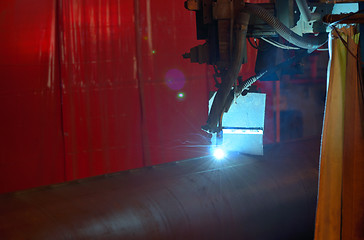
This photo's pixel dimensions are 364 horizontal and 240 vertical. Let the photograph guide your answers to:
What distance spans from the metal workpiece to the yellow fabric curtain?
339 millimetres

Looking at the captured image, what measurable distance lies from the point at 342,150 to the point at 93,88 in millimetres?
2235

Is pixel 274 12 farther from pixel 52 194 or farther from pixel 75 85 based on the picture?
pixel 75 85

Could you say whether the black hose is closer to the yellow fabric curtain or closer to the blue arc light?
the yellow fabric curtain

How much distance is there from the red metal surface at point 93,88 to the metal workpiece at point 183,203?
1467 millimetres

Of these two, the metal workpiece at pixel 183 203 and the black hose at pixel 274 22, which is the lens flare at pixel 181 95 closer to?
the metal workpiece at pixel 183 203

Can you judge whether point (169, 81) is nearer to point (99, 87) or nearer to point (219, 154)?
point (99, 87)

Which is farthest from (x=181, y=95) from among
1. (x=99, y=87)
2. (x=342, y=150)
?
(x=342, y=150)

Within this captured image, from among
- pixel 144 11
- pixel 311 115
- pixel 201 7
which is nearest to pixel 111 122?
pixel 144 11

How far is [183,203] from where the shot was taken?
4.85ft

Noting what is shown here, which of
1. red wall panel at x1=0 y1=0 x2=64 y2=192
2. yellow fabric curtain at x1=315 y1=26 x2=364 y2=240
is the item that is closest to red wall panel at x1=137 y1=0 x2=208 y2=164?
red wall panel at x1=0 y1=0 x2=64 y2=192

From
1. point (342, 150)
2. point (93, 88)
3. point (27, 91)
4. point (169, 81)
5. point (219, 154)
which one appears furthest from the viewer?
point (169, 81)

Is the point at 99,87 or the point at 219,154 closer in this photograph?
the point at 219,154

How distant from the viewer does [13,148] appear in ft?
9.49

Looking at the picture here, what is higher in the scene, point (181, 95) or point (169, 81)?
point (169, 81)
